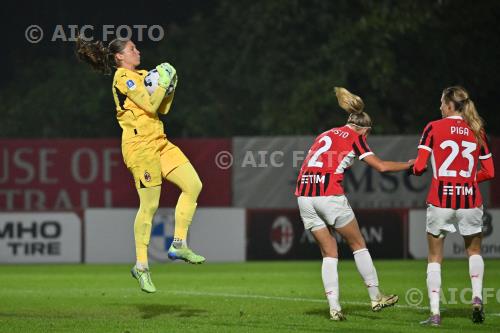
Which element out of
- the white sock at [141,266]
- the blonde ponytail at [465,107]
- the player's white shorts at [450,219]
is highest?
the blonde ponytail at [465,107]

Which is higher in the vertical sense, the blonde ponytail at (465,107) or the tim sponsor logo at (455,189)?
the blonde ponytail at (465,107)

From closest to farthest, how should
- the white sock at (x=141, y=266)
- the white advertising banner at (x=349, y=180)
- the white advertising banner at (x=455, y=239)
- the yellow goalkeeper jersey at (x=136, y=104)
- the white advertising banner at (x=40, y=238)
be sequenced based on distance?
the yellow goalkeeper jersey at (x=136, y=104), the white sock at (x=141, y=266), the white advertising banner at (x=40, y=238), the white advertising banner at (x=455, y=239), the white advertising banner at (x=349, y=180)

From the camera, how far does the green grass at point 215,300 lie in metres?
10.6

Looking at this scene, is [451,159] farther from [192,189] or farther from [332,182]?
[192,189]

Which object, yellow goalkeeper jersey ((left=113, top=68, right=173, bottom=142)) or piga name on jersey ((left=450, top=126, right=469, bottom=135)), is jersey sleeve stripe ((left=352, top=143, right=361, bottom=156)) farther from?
yellow goalkeeper jersey ((left=113, top=68, right=173, bottom=142))

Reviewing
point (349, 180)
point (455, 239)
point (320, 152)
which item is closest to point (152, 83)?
point (320, 152)

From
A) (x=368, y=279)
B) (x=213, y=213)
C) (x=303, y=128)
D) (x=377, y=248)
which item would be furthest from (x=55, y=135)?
(x=368, y=279)

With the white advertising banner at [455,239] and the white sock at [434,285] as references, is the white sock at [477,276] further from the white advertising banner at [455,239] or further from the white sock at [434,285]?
the white advertising banner at [455,239]

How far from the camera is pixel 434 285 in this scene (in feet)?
34.5

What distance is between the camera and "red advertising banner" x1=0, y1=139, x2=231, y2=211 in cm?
2286

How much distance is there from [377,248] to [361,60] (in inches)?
273

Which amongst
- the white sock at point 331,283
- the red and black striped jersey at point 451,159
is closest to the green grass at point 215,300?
the white sock at point 331,283

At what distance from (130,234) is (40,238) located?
5.05ft

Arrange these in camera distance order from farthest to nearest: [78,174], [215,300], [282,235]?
[78,174] → [282,235] → [215,300]
